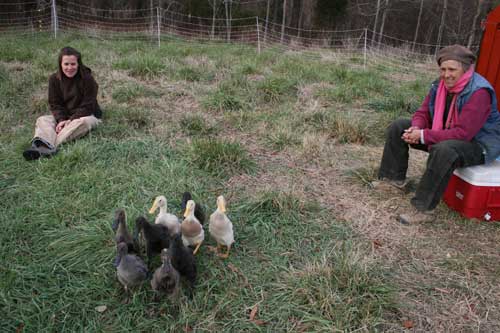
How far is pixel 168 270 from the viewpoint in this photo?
7.55 ft

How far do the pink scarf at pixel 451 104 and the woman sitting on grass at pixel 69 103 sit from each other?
354 centimetres

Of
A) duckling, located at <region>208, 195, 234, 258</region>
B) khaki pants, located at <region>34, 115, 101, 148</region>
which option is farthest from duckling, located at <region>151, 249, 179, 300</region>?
khaki pants, located at <region>34, 115, 101, 148</region>

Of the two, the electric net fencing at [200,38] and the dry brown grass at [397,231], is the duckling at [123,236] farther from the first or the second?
the electric net fencing at [200,38]

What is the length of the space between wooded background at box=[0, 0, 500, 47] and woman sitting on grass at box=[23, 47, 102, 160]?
12.5 meters

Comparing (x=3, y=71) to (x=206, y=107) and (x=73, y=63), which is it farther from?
(x=206, y=107)

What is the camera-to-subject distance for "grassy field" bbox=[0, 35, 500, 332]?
2.40 metres

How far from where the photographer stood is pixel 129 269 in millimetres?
2381

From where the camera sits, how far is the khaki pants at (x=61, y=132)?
4.25 metres

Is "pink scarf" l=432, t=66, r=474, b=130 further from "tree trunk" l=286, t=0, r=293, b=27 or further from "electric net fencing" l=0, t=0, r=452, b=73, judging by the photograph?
"tree trunk" l=286, t=0, r=293, b=27

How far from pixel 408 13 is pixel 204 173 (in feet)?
61.0

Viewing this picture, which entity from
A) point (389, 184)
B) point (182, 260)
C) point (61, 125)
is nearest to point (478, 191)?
point (389, 184)

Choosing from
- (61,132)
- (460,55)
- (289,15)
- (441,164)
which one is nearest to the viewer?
(460,55)

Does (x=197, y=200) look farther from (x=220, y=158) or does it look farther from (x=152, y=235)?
(x=152, y=235)

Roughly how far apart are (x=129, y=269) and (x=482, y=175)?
265 cm
